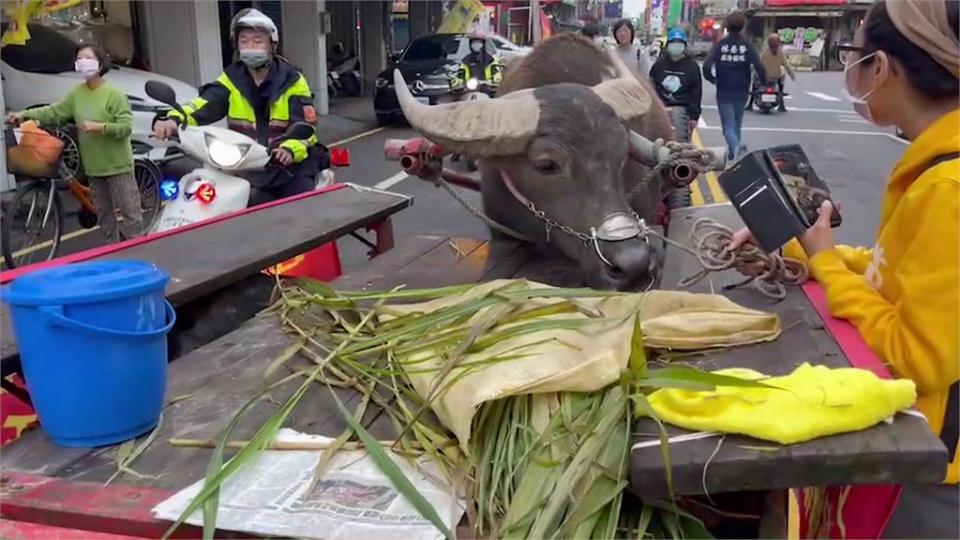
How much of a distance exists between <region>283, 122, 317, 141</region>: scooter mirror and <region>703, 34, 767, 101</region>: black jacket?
8.50m

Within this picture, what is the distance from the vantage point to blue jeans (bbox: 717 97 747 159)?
472 inches

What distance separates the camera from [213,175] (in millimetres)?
4598

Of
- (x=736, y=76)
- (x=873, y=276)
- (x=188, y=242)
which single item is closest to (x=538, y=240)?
(x=188, y=242)

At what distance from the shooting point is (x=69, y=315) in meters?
1.92

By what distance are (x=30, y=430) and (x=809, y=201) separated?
2166 millimetres

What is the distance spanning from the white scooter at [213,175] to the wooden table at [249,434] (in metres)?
1.77

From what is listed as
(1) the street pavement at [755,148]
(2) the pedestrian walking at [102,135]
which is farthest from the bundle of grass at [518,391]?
(2) the pedestrian walking at [102,135]

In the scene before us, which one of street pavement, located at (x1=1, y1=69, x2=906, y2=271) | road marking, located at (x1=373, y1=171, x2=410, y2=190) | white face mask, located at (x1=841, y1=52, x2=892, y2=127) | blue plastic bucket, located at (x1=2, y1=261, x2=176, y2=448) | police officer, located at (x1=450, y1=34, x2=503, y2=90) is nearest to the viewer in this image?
blue plastic bucket, located at (x1=2, y1=261, x2=176, y2=448)

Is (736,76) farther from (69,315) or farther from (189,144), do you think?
(69,315)

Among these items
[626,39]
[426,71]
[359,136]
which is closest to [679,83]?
[626,39]

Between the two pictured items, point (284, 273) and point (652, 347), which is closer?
point (652, 347)

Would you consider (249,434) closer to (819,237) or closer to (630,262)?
(819,237)

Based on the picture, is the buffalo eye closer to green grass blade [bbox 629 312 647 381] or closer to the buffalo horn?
the buffalo horn

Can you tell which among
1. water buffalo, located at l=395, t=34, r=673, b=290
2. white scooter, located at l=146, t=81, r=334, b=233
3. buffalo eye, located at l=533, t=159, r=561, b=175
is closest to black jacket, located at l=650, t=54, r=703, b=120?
water buffalo, located at l=395, t=34, r=673, b=290
